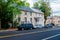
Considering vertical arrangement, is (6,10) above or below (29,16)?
above

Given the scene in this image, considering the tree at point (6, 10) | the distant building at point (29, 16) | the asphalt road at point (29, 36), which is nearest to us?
the asphalt road at point (29, 36)

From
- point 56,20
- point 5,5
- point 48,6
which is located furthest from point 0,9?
point 56,20

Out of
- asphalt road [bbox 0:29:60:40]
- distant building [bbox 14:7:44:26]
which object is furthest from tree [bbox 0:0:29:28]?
asphalt road [bbox 0:29:60:40]

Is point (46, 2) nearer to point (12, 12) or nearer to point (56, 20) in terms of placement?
point (12, 12)

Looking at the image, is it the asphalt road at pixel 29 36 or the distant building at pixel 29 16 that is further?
the distant building at pixel 29 16

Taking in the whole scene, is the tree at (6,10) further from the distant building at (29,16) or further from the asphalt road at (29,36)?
the asphalt road at (29,36)

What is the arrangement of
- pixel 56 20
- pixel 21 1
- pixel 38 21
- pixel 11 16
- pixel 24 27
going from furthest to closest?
pixel 56 20 → pixel 38 21 → pixel 21 1 → pixel 11 16 → pixel 24 27

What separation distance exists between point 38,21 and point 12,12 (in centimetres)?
3574

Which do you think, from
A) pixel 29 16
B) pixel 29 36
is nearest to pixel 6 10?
pixel 29 16

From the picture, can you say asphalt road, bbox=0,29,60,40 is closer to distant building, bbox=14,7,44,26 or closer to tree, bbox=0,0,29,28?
tree, bbox=0,0,29,28

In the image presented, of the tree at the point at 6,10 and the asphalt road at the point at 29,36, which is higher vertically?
the tree at the point at 6,10

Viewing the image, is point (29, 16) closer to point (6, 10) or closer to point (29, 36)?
point (6, 10)

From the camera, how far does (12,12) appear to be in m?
58.7

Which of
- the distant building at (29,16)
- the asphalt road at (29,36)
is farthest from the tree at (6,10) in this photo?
the asphalt road at (29,36)
